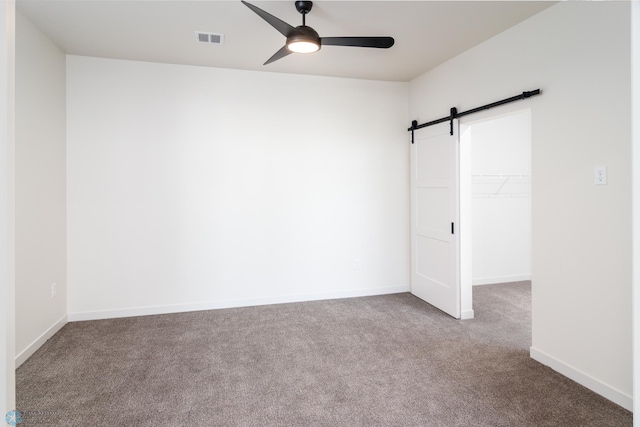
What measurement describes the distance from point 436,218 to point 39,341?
13.0 feet

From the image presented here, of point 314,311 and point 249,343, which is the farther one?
point 314,311

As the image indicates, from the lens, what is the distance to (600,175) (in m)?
2.33

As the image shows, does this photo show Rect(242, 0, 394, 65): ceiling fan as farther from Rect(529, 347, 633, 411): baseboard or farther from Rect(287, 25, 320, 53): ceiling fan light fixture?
Rect(529, 347, 633, 411): baseboard

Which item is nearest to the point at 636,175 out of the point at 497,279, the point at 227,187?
the point at 227,187

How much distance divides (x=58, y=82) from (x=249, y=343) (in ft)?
10.0

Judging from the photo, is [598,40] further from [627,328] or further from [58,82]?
[58,82]

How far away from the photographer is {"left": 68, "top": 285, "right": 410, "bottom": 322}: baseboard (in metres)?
3.82

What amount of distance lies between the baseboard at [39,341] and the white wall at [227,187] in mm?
194

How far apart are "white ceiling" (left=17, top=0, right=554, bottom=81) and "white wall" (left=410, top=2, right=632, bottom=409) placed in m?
0.38

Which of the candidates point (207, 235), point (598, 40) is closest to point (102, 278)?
point (207, 235)

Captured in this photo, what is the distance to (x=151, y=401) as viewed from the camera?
232 centimetres

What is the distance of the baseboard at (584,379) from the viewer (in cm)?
221

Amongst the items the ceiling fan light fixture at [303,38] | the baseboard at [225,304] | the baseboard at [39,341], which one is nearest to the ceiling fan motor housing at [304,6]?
the ceiling fan light fixture at [303,38]

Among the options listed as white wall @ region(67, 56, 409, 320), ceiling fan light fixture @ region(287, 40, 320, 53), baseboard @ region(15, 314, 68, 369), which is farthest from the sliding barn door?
baseboard @ region(15, 314, 68, 369)
